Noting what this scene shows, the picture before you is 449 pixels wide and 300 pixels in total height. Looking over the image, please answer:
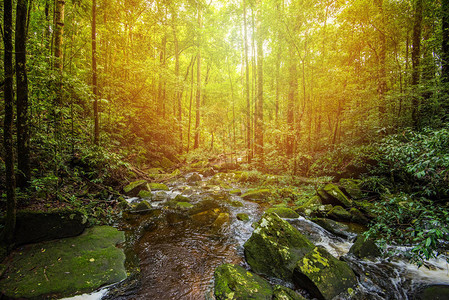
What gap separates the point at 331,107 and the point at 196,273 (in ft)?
53.3

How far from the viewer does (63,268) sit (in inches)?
134

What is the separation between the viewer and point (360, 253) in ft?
14.5

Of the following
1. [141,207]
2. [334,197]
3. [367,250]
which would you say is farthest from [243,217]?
[141,207]

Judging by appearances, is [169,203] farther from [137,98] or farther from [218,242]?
[137,98]

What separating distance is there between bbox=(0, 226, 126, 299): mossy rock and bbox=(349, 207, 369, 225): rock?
7.12 meters

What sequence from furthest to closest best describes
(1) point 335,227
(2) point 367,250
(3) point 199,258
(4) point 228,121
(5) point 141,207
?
(4) point 228,121, (5) point 141,207, (1) point 335,227, (3) point 199,258, (2) point 367,250

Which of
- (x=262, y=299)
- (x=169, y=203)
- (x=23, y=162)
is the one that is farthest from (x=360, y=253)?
(x=23, y=162)

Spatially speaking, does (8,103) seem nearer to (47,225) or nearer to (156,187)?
(47,225)

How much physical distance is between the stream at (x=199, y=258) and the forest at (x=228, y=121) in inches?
6.7

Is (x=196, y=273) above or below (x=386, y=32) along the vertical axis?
below

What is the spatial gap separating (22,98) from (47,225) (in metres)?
2.86

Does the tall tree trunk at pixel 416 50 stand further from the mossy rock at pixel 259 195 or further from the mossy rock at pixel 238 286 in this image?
the mossy rock at pixel 238 286

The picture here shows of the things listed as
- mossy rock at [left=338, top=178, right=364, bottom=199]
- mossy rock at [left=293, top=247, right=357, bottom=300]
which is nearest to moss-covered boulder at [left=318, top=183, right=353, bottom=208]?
mossy rock at [left=338, top=178, right=364, bottom=199]

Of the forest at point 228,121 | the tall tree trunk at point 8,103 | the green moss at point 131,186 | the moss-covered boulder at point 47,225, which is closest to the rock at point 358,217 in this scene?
the forest at point 228,121
